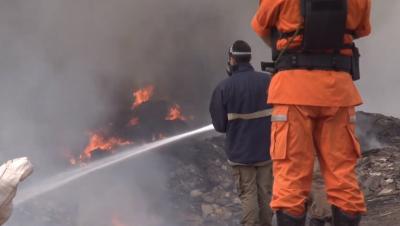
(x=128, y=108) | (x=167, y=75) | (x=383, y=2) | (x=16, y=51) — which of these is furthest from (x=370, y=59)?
(x=16, y=51)

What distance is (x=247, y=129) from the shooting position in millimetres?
4238

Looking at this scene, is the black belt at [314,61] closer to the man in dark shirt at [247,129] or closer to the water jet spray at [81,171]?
the man in dark shirt at [247,129]

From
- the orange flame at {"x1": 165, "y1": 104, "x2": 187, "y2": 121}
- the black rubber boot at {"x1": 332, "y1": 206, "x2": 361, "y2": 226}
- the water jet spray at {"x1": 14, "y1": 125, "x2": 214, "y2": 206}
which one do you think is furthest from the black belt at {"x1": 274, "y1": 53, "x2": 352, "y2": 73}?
the orange flame at {"x1": 165, "y1": 104, "x2": 187, "y2": 121}

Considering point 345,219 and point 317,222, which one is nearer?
point 345,219

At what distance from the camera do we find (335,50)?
2945mm

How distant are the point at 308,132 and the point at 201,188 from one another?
154 inches

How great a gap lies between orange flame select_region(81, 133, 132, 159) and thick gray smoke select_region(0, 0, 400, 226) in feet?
0.44

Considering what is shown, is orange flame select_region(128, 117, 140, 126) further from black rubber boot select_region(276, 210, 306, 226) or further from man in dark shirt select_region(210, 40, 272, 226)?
black rubber boot select_region(276, 210, 306, 226)

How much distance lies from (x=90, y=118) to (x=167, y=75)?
80.8 inches

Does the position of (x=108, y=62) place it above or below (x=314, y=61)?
below

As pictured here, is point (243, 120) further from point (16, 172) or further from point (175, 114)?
point (175, 114)

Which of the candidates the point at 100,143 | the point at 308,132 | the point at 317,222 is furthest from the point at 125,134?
the point at 308,132

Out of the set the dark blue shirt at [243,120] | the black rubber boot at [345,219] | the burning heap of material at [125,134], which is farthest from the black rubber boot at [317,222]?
the burning heap of material at [125,134]

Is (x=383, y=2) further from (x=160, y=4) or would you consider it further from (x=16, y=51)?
(x=16, y=51)
